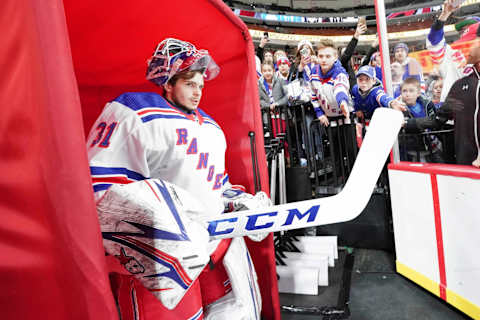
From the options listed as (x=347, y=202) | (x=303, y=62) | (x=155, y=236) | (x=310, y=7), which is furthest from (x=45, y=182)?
(x=310, y=7)

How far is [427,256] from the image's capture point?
204cm

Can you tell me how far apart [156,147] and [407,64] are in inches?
74.6

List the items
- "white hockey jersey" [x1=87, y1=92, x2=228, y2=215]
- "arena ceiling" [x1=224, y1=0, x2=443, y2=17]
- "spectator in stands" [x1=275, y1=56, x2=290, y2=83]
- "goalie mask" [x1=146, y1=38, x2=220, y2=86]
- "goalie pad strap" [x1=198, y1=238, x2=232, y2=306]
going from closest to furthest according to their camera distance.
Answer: "white hockey jersey" [x1=87, y1=92, x2=228, y2=215], "goalie mask" [x1=146, y1=38, x2=220, y2=86], "goalie pad strap" [x1=198, y1=238, x2=232, y2=306], "spectator in stands" [x1=275, y1=56, x2=290, y2=83], "arena ceiling" [x1=224, y1=0, x2=443, y2=17]

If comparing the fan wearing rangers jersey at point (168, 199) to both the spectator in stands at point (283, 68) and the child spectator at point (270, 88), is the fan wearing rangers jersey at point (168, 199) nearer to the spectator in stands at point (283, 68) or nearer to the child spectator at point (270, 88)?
the child spectator at point (270, 88)

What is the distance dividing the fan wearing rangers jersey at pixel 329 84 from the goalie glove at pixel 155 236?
3.08 m

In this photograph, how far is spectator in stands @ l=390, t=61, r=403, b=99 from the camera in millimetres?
2184

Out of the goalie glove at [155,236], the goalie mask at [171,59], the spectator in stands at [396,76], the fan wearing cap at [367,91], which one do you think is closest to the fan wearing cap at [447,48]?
the spectator in stands at [396,76]

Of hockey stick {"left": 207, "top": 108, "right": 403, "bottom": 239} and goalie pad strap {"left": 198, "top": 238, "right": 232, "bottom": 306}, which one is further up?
hockey stick {"left": 207, "top": 108, "right": 403, "bottom": 239}

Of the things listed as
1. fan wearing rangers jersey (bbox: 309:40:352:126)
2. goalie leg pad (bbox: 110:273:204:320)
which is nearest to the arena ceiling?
fan wearing rangers jersey (bbox: 309:40:352:126)

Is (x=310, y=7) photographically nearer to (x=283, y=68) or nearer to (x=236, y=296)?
(x=283, y=68)

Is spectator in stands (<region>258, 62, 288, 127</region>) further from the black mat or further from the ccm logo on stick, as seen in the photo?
the ccm logo on stick

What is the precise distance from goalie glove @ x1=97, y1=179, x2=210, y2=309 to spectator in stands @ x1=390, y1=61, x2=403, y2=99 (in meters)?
2.05

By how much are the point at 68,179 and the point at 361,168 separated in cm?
48

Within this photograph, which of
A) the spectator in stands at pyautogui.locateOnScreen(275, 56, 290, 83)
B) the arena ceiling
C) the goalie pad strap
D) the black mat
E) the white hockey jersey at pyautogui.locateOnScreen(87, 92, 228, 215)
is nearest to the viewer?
the white hockey jersey at pyautogui.locateOnScreen(87, 92, 228, 215)
